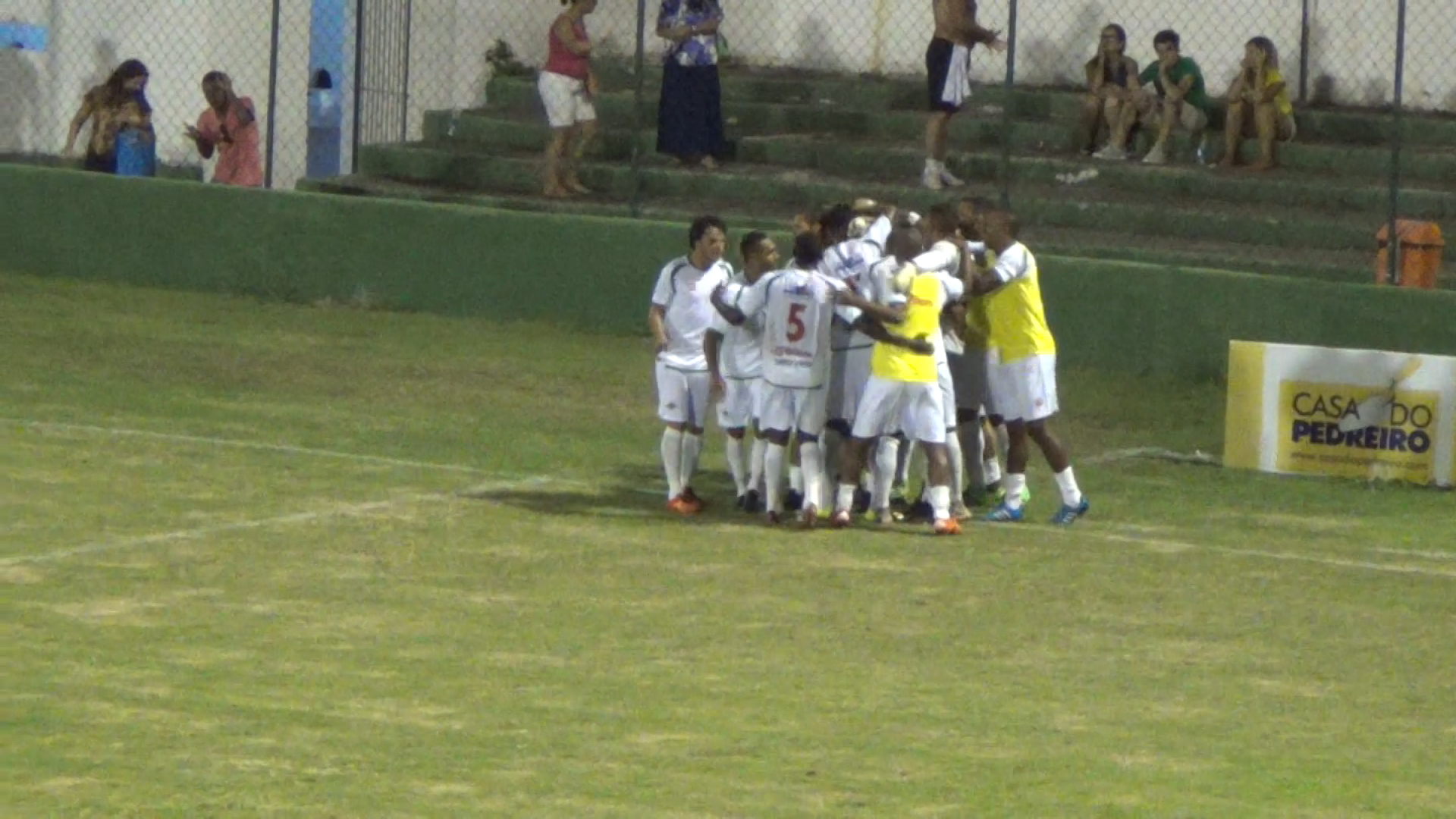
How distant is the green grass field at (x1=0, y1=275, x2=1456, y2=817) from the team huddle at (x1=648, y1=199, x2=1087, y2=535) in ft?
1.26

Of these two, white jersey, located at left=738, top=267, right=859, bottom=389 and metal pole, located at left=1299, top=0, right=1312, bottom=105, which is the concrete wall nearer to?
metal pole, located at left=1299, top=0, right=1312, bottom=105

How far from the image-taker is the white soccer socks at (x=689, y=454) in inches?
547

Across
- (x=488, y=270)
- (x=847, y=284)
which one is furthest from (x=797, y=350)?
(x=488, y=270)

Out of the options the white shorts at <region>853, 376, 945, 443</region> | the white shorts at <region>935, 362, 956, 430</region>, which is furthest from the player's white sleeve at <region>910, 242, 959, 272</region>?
the white shorts at <region>853, 376, 945, 443</region>

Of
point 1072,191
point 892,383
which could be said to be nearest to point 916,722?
point 892,383

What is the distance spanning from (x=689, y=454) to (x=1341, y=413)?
4.33m

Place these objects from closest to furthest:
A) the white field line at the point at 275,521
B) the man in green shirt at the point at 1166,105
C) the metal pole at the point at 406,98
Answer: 1. the white field line at the point at 275,521
2. the man in green shirt at the point at 1166,105
3. the metal pole at the point at 406,98

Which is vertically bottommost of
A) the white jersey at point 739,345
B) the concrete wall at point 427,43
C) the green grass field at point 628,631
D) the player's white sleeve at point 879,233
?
the green grass field at point 628,631

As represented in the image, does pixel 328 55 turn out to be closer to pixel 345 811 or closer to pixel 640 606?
pixel 640 606

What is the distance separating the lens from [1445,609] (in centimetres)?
1198

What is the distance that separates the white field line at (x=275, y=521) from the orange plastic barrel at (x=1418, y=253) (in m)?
7.23

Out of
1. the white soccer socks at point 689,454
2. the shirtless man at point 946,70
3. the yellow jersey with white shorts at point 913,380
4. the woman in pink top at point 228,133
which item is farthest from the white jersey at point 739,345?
the woman in pink top at point 228,133

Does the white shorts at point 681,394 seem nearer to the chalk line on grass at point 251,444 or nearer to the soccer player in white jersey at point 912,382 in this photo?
the soccer player in white jersey at point 912,382

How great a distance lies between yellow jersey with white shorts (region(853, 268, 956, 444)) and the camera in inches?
513
